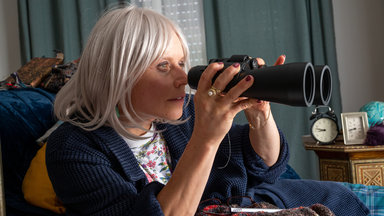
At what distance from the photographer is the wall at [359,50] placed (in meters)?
2.46

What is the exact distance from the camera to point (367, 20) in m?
2.47

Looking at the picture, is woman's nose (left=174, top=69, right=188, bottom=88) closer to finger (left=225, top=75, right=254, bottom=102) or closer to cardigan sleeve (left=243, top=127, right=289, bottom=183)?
finger (left=225, top=75, right=254, bottom=102)

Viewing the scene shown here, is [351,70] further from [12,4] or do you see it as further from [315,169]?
[12,4]

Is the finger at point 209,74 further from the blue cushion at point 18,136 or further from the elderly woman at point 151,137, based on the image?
the blue cushion at point 18,136

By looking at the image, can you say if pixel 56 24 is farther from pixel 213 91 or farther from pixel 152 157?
pixel 213 91

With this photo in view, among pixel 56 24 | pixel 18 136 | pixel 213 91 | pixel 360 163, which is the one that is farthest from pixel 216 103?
pixel 56 24

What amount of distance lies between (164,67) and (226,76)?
225mm

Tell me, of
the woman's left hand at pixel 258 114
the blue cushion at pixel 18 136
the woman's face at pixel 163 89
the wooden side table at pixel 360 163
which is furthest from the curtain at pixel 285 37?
the woman's face at pixel 163 89

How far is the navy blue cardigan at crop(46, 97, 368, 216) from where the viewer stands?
0.77m

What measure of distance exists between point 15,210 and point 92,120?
0.62 metres

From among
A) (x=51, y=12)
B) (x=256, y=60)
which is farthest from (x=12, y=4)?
(x=256, y=60)

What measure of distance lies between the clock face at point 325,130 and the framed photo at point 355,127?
6cm

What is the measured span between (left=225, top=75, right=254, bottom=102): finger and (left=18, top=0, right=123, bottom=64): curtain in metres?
2.34

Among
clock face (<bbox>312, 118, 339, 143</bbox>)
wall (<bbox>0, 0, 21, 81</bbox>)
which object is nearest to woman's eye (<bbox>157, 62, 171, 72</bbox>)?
clock face (<bbox>312, 118, 339, 143</bbox>)
